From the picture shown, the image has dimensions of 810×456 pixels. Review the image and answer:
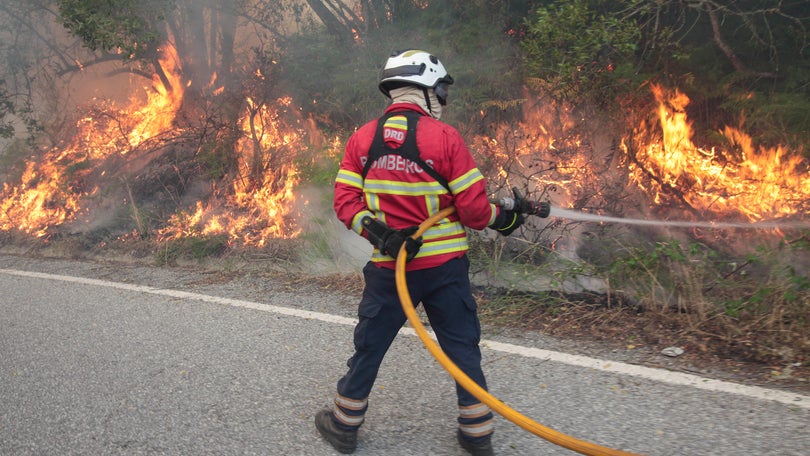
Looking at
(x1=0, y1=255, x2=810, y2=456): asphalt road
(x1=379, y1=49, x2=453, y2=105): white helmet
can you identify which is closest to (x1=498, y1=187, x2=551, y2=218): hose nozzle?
(x1=379, y1=49, x2=453, y2=105): white helmet

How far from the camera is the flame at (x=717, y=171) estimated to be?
5.61m

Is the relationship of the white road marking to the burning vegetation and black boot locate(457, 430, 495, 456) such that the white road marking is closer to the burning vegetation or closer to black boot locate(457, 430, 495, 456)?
the burning vegetation

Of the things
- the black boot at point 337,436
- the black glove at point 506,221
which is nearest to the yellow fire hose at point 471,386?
the black glove at point 506,221

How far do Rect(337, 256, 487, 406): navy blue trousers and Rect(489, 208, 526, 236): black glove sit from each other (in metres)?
0.22

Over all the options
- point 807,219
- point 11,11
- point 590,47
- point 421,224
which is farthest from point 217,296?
point 11,11

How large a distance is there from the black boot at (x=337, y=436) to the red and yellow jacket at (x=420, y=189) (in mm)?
812

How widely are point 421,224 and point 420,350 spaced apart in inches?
64.9

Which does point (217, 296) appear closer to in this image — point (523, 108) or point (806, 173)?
point (523, 108)

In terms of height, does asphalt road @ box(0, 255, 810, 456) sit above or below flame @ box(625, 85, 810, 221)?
below

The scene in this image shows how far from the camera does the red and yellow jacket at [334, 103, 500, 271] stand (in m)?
2.83

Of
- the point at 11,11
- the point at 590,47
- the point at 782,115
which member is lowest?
the point at 782,115

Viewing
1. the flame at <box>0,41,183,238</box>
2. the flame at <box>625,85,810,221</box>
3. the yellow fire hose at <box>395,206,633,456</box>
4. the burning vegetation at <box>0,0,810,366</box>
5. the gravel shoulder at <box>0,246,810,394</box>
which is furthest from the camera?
the flame at <box>0,41,183,238</box>

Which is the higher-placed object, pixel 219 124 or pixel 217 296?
pixel 219 124

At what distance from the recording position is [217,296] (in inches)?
237
